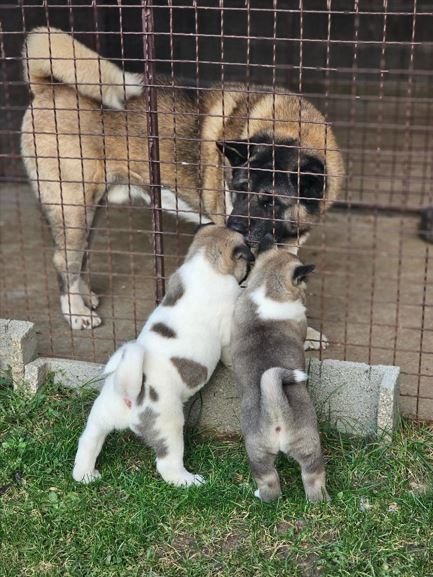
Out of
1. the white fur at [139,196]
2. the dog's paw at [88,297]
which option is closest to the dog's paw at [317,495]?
the white fur at [139,196]

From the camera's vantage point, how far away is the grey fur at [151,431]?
3.49 m

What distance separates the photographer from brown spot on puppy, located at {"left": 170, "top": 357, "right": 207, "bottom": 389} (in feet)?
11.7

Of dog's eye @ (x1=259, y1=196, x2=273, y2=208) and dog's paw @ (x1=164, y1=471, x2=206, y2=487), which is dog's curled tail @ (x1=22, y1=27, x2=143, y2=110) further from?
dog's paw @ (x1=164, y1=471, x2=206, y2=487)

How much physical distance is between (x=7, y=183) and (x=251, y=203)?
409 cm

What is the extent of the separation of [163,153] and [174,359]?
1868 mm

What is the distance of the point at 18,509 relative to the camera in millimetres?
3516

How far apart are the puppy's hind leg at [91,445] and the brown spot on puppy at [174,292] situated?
1.84 feet

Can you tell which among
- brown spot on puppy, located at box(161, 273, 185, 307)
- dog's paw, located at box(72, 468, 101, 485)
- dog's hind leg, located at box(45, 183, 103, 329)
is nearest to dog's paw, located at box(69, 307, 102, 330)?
dog's hind leg, located at box(45, 183, 103, 329)

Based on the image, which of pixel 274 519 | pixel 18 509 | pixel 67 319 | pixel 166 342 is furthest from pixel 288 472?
pixel 67 319

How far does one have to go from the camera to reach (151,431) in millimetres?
3512

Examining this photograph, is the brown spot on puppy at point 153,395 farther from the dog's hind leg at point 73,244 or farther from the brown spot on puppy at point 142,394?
the dog's hind leg at point 73,244

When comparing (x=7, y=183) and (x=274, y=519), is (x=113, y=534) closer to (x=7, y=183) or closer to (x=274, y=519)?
(x=274, y=519)

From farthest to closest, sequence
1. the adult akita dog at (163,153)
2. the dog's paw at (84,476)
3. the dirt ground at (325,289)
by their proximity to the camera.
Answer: the dirt ground at (325,289) < the adult akita dog at (163,153) < the dog's paw at (84,476)

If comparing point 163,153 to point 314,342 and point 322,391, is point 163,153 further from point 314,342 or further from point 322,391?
point 322,391
